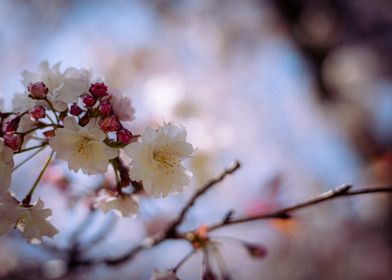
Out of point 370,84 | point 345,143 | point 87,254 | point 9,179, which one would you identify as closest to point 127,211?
point 9,179

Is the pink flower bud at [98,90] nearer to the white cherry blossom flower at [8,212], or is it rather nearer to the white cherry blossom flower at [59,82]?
the white cherry blossom flower at [59,82]

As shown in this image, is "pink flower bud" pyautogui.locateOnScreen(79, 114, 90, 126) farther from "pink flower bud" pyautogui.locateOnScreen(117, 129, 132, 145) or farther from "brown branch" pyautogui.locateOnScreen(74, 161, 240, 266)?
"brown branch" pyautogui.locateOnScreen(74, 161, 240, 266)

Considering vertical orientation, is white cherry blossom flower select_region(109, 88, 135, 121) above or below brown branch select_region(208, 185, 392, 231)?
above

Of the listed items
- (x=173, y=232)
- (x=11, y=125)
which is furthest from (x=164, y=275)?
(x=11, y=125)

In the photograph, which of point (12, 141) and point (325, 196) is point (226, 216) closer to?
point (325, 196)

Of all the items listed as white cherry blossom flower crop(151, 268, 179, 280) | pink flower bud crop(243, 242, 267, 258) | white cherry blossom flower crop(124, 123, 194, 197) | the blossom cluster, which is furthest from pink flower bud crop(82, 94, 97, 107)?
pink flower bud crop(243, 242, 267, 258)

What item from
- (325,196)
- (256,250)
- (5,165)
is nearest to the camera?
(5,165)

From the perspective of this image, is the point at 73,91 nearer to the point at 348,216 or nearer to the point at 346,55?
the point at 348,216
